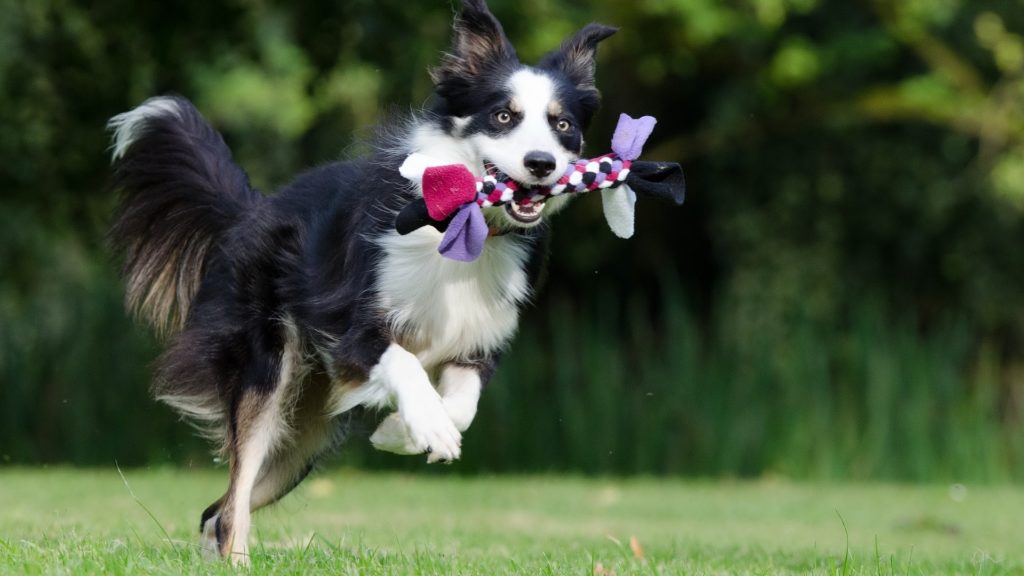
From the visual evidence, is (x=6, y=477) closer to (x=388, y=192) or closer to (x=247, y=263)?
(x=247, y=263)

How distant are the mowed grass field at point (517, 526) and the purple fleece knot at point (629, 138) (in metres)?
1.56

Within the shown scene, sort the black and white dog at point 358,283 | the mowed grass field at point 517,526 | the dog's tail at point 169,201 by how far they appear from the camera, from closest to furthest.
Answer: the mowed grass field at point 517,526
the black and white dog at point 358,283
the dog's tail at point 169,201

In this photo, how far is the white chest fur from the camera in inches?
223

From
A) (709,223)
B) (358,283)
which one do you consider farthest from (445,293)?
(709,223)

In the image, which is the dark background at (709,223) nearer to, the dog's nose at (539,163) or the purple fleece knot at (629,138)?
the purple fleece knot at (629,138)

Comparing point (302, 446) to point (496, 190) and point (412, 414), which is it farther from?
point (496, 190)

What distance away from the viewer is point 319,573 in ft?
15.8

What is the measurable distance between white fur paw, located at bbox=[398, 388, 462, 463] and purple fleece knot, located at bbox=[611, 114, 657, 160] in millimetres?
1267

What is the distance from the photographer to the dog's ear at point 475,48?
5707 millimetres

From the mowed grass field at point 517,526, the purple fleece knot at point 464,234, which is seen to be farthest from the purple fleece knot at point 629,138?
the mowed grass field at point 517,526

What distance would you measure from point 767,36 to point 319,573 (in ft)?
34.7

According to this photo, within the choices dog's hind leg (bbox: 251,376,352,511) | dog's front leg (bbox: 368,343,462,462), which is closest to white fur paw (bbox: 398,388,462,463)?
dog's front leg (bbox: 368,343,462,462)

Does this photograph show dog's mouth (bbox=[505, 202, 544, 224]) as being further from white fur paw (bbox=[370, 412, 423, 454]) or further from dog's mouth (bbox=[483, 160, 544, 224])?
white fur paw (bbox=[370, 412, 423, 454])

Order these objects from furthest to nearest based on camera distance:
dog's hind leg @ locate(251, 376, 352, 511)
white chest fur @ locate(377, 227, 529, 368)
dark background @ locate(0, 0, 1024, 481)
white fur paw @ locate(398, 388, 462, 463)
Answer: dark background @ locate(0, 0, 1024, 481), dog's hind leg @ locate(251, 376, 352, 511), white chest fur @ locate(377, 227, 529, 368), white fur paw @ locate(398, 388, 462, 463)
